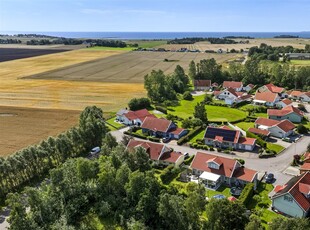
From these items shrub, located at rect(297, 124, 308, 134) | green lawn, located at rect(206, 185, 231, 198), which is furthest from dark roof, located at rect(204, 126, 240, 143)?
shrub, located at rect(297, 124, 308, 134)

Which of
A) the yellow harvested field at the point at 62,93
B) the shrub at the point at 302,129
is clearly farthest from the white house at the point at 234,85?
the shrub at the point at 302,129

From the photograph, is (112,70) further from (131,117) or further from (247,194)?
(247,194)

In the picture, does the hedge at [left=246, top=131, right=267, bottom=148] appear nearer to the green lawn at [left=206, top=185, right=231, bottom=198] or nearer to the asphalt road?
the asphalt road

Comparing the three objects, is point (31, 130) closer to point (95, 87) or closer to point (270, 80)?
point (95, 87)

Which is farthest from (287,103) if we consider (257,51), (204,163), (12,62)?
(12,62)

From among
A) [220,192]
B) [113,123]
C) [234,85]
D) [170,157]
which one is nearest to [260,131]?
[170,157]

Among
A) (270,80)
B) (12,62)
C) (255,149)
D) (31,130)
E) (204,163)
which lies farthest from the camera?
(12,62)
